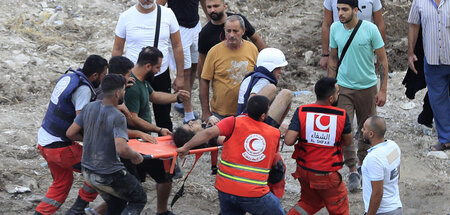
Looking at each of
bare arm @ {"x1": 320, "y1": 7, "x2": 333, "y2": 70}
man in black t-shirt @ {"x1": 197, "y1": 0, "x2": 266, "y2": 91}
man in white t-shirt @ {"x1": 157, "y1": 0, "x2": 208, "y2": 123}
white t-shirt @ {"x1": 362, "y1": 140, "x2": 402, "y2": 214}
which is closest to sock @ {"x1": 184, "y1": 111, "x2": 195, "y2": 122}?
man in white t-shirt @ {"x1": 157, "y1": 0, "x2": 208, "y2": 123}

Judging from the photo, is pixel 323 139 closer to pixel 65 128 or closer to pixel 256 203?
pixel 256 203

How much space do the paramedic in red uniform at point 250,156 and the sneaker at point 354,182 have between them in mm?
2408

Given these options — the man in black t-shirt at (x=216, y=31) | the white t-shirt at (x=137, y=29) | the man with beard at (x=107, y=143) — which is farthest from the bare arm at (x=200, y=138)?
the man in black t-shirt at (x=216, y=31)

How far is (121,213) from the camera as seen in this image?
6.12m

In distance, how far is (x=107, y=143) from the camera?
5.73 m

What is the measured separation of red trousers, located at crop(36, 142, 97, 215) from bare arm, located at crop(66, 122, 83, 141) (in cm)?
38

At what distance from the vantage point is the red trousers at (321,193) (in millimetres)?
6082

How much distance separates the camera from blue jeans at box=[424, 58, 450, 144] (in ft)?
29.2

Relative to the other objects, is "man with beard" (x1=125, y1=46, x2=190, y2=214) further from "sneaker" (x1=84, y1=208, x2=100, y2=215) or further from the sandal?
the sandal

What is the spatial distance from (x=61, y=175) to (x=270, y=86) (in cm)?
220

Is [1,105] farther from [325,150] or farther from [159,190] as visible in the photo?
[325,150]

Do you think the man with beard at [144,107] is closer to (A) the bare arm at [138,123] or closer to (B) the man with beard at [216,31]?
(A) the bare arm at [138,123]

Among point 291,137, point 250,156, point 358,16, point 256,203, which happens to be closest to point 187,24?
point 358,16

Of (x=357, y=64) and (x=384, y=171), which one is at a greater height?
(x=357, y=64)
